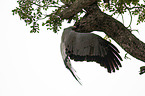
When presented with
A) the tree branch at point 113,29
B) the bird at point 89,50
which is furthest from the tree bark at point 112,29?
the bird at point 89,50

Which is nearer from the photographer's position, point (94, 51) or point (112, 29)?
point (94, 51)

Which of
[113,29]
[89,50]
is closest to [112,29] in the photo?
[113,29]

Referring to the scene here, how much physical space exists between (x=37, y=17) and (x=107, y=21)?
1.44m

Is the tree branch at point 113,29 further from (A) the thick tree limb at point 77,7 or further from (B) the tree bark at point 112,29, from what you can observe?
(A) the thick tree limb at point 77,7

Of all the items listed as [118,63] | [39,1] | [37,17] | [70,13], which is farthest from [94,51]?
[39,1]

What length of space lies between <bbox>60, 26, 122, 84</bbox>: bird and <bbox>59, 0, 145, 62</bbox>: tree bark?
26 cm

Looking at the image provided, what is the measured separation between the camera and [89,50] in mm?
2562

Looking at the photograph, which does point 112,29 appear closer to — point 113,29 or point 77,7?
point 113,29

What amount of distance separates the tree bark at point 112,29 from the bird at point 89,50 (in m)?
0.26

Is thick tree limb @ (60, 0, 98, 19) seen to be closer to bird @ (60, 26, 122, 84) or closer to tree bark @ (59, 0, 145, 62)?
tree bark @ (59, 0, 145, 62)

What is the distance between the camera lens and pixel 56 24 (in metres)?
3.21

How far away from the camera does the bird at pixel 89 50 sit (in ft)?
8.39

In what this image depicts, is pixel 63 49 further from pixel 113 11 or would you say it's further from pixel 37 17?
pixel 113 11

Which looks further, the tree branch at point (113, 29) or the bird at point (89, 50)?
the tree branch at point (113, 29)
